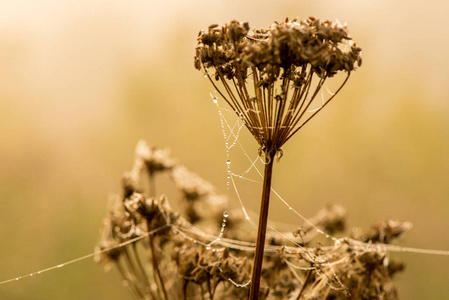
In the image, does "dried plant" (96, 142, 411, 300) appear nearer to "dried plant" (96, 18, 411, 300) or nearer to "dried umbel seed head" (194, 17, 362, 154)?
"dried plant" (96, 18, 411, 300)

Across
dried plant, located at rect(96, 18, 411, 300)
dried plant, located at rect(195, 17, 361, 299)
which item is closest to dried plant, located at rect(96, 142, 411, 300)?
dried plant, located at rect(96, 18, 411, 300)

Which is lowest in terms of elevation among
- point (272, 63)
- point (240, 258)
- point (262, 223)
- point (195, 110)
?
point (240, 258)

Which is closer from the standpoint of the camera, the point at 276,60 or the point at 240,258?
the point at 276,60

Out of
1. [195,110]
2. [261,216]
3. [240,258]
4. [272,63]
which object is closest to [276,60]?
[272,63]

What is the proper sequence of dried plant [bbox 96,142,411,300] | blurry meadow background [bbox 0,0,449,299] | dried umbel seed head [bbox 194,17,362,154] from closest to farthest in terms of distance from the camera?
1. dried umbel seed head [bbox 194,17,362,154]
2. dried plant [bbox 96,142,411,300]
3. blurry meadow background [bbox 0,0,449,299]

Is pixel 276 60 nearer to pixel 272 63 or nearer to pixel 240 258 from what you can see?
pixel 272 63

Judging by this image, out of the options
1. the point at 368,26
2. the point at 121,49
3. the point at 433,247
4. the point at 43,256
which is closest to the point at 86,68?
the point at 121,49
